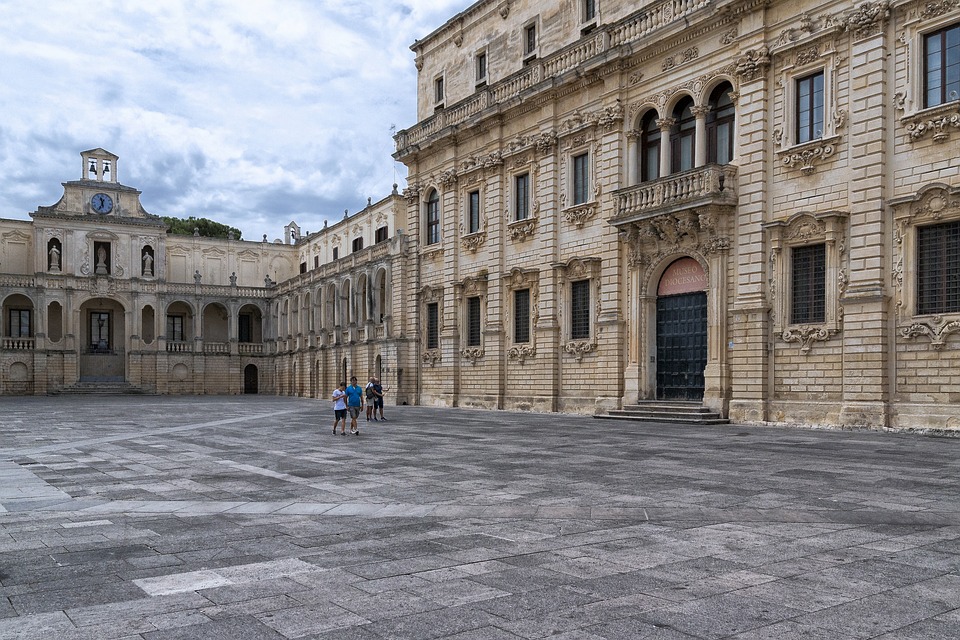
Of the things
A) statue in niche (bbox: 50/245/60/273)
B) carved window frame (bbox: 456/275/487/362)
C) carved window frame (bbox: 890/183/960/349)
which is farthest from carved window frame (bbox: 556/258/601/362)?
statue in niche (bbox: 50/245/60/273)

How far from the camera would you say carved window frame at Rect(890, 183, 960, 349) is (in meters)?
18.9

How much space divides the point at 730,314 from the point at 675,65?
331 inches

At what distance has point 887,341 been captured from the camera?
2002 centimetres

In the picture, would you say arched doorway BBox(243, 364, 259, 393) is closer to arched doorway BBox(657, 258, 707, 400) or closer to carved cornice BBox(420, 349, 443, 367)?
carved cornice BBox(420, 349, 443, 367)

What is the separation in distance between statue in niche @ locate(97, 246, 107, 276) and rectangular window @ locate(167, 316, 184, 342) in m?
7.35

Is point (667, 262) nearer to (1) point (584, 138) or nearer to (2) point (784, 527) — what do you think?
(1) point (584, 138)

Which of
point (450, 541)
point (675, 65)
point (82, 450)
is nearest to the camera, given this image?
point (450, 541)

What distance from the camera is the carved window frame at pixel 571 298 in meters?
29.1

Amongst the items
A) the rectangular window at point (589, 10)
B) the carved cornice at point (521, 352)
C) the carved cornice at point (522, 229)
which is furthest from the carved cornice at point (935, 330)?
the rectangular window at point (589, 10)

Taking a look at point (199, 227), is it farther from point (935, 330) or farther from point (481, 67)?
point (935, 330)

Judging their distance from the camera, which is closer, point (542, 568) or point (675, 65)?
point (542, 568)

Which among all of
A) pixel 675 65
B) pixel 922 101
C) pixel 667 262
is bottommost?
pixel 667 262

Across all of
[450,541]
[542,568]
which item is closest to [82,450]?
[450,541]

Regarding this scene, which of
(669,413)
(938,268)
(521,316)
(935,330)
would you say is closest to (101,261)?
(521,316)
